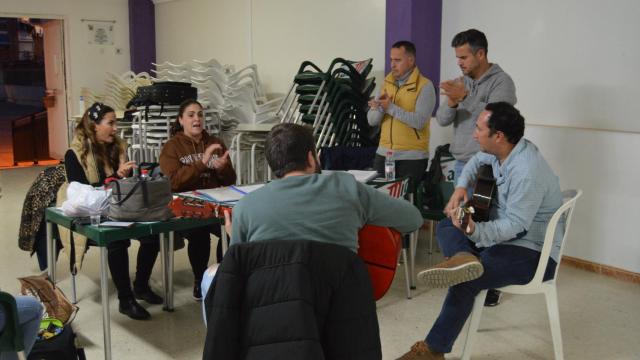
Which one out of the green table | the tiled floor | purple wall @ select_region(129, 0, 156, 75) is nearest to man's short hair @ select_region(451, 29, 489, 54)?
the tiled floor

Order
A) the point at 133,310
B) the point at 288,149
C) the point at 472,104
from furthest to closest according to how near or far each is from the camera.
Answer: the point at 472,104
the point at 133,310
the point at 288,149

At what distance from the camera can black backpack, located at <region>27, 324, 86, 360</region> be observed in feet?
8.03

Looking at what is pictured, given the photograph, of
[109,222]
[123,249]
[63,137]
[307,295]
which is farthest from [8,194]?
[307,295]

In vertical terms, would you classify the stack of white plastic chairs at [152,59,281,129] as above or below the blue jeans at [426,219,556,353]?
above

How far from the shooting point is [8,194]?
7.19 m

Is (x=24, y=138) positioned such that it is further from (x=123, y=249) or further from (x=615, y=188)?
(x=615, y=188)

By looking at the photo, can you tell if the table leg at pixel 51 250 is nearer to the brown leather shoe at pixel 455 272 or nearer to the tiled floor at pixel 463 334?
the tiled floor at pixel 463 334

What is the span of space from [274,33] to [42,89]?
9.63m

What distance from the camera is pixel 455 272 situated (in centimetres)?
256

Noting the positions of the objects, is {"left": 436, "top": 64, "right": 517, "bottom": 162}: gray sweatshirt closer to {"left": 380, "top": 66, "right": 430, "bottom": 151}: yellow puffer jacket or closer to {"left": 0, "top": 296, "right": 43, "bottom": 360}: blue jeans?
{"left": 380, "top": 66, "right": 430, "bottom": 151}: yellow puffer jacket

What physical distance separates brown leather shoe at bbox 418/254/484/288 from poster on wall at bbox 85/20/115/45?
26.6ft

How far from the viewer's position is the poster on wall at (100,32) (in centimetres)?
936

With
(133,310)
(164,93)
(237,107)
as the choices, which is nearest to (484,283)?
(133,310)

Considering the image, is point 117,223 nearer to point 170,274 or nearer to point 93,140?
point 170,274
